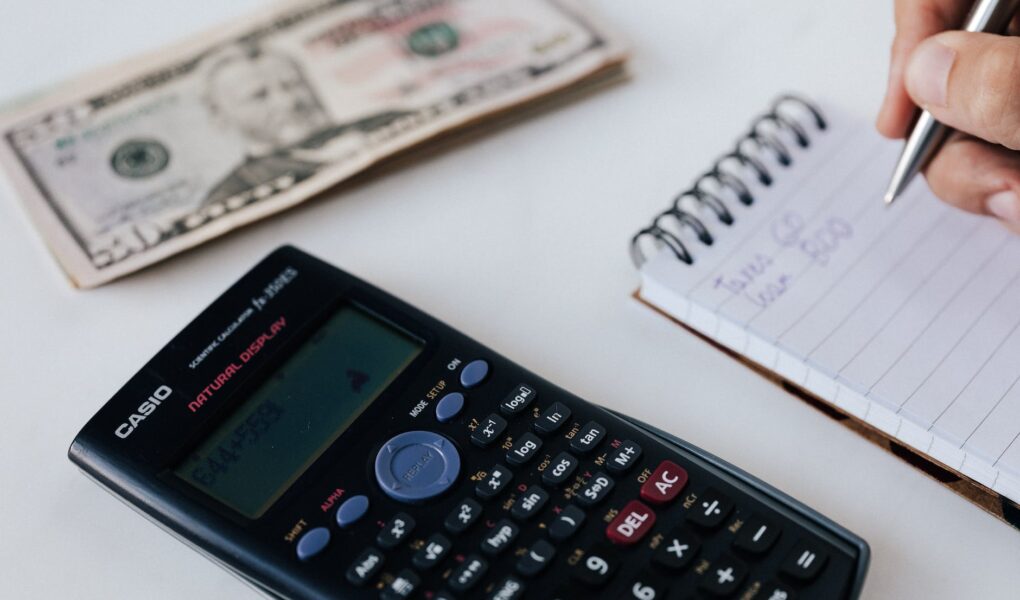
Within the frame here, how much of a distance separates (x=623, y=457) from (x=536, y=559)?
57 mm

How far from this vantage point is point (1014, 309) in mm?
465

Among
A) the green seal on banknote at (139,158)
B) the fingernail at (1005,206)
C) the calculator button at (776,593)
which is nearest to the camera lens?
the calculator button at (776,593)

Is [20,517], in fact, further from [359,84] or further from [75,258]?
[359,84]

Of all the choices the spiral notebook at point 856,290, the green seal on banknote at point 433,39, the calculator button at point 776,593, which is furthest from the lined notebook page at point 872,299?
the green seal on banknote at point 433,39

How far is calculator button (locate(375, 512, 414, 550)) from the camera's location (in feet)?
1.30

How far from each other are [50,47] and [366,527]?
47cm

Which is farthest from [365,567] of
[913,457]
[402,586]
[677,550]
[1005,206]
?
[1005,206]

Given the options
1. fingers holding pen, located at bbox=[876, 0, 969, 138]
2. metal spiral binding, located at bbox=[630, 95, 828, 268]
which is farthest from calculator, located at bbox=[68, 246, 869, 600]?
fingers holding pen, located at bbox=[876, 0, 969, 138]

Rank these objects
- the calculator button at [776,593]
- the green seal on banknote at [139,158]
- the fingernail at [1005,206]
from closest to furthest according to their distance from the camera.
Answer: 1. the calculator button at [776,593]
2. the fingernail at [1005,206]
3. the green seal on banknote at [139,158]

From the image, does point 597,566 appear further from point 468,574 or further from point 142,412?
point 142,412

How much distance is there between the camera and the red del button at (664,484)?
0.41 metres

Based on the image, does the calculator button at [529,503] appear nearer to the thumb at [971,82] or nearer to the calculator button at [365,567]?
the calculator button at [365,567]

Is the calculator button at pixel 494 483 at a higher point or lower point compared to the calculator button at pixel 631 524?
lower

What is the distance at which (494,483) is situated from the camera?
41cm
